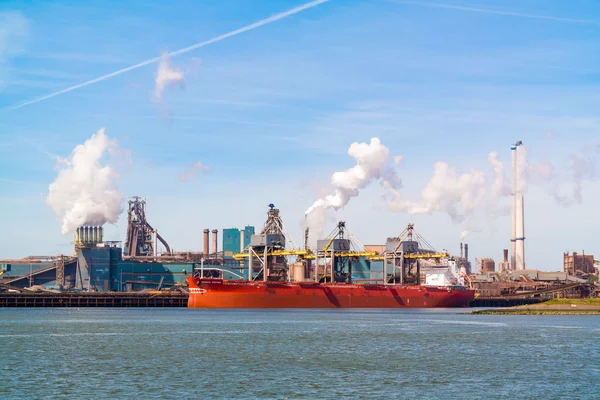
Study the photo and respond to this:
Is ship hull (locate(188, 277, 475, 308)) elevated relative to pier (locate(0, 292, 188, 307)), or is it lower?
elevated

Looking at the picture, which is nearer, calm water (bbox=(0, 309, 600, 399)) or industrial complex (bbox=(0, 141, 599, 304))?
calm water (bbox=(0, 309, 600, 399))

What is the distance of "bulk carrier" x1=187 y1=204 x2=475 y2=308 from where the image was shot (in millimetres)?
120812

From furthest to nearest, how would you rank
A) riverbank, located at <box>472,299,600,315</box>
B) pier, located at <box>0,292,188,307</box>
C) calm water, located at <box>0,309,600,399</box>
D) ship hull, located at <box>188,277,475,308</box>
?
pier, located at <box>0,292,188,307</box>, ship hull, located at <box>188,277,475,308</box>, riverbank, located at <box>472,299,600,315</box>, calm water, located at <box>0,309,600,399</box>

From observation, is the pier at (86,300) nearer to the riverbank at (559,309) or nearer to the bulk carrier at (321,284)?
the bulk carrier at (321,284)

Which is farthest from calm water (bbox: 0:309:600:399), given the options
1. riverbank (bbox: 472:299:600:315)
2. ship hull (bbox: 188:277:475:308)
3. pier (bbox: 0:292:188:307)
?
pier (bbox: 0:292:188:307)

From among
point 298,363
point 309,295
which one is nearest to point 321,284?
point 309,295

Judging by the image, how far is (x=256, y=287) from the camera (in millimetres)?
120062

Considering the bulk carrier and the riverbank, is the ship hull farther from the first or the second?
the riverbank

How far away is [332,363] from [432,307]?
9356cm

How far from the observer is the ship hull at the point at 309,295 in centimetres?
12019

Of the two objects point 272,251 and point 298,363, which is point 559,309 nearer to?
point 272,251

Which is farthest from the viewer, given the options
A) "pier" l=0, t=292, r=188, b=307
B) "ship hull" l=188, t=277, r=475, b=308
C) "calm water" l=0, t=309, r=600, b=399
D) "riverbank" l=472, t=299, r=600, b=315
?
"pier" l=0, t=292, r=188, b=307

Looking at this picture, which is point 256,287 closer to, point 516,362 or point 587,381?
point 516,362

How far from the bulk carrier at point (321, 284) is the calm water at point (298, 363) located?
157ft
